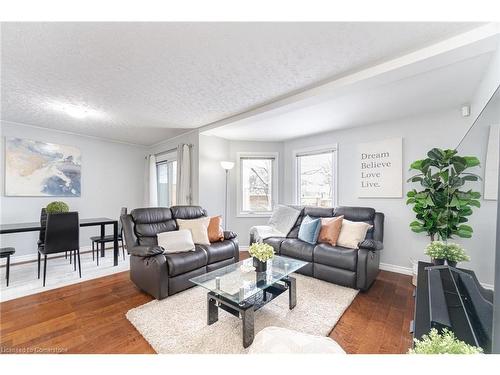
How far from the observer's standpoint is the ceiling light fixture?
2.85m

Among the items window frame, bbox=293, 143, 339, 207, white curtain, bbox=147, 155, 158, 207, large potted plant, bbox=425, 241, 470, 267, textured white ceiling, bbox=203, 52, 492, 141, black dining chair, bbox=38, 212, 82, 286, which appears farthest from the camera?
white curtain, bbox=147, 155, 158, 207

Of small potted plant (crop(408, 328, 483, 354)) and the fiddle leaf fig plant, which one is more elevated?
the fiddle leaf fig plant

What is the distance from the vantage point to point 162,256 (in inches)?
93.8

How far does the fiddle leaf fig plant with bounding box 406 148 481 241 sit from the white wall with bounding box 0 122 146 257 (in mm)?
5597

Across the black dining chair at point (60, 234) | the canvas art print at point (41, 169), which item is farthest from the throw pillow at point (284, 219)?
the canvas art print at point (41, 169)

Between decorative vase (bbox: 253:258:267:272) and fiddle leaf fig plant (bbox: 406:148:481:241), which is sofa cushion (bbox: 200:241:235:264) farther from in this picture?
fiddle leaf fig plant (bbox: 406:148:481:241)

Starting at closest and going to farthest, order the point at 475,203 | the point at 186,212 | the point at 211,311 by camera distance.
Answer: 1. the point at 475,203
2. the point at 211,311
3. the point at 186,212

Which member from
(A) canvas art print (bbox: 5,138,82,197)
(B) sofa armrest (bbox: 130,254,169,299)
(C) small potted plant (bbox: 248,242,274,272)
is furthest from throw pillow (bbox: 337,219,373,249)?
(A) canvas art print (bbox: 5,138,82,197)

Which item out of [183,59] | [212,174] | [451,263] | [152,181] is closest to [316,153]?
[212,174]

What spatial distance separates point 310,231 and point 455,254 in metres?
1.77

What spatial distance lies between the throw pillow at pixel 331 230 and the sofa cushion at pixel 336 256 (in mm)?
107

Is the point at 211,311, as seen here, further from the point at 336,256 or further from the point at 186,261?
the point at 336,256

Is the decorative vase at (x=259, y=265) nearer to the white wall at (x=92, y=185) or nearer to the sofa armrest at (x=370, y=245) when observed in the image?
the sofa armrest at (x=370, y=245)
